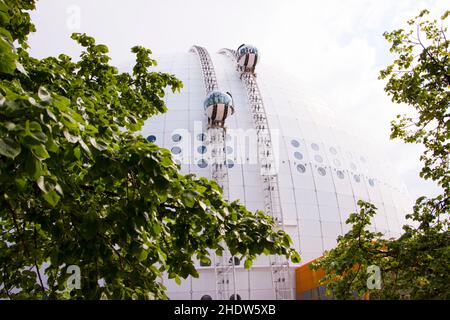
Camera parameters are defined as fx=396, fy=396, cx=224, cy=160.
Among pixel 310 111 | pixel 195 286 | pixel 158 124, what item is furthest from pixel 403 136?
pixel 310 111

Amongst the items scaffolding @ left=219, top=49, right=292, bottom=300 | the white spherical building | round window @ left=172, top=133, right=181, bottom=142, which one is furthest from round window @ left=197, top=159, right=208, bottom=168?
scaffolding @ left=219, top=49, right=292, bottom=300

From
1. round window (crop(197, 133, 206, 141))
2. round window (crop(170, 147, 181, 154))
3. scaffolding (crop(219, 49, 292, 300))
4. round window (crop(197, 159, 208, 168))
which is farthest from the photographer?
round window (crop(197, 133, 206, 141))

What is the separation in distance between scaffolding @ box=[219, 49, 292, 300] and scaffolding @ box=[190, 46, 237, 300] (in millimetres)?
2223

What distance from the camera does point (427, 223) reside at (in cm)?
984

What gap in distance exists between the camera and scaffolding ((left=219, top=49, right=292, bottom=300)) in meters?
20.2

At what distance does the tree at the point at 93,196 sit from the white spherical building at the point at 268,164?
14347mm

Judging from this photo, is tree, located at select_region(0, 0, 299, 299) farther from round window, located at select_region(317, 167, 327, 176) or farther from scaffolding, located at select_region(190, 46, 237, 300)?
round window, located at select_region(317, 167, 327, 176)

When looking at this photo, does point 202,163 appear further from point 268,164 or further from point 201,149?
point 268,164

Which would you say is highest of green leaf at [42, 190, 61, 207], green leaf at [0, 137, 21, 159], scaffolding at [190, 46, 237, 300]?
scaffolding at [190, 46, 237, 300]

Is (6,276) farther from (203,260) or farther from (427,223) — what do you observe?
(427,223)

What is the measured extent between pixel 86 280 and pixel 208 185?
2060 millimetres

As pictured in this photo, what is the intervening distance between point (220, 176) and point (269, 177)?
2905mm
